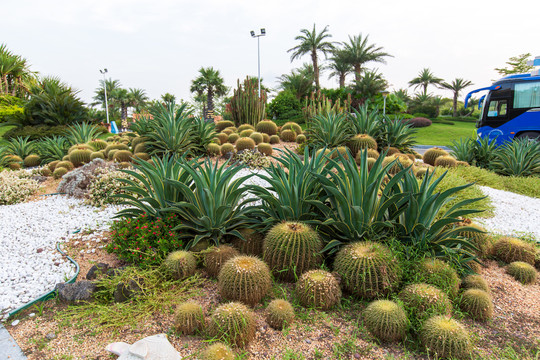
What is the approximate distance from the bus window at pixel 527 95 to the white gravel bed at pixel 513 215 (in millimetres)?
8418

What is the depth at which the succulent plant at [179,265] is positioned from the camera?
11.1 feet

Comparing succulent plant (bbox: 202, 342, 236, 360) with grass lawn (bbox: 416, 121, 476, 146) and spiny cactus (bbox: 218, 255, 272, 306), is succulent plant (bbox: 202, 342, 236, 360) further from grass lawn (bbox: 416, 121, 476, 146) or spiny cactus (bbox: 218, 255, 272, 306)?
grass lawn (bbox: 416, 121, 476, 146)

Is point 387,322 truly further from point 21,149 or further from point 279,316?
point 21,149

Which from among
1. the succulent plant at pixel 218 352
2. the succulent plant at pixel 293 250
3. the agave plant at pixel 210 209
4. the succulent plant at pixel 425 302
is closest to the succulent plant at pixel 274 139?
the agave plant at pixel 210 209

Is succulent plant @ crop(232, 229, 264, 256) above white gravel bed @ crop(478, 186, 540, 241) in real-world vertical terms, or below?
above

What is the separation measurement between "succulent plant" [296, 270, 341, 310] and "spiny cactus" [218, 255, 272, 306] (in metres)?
0.33

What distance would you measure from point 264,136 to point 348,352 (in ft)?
27.6

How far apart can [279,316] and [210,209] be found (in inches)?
61.5

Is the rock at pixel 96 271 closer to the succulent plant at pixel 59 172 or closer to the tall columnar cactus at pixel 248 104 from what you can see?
the succulent plant at pixel 59 172

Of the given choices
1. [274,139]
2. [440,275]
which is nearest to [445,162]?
[274,139]

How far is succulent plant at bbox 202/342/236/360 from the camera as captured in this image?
2297mm

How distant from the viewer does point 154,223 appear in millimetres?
3969

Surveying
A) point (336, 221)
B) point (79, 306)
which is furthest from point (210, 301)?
point (336, 221)

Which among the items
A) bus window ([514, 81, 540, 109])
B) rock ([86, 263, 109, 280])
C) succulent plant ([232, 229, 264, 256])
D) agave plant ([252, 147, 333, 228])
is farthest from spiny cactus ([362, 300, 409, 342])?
bus window ([514, 81, 540, 109])
